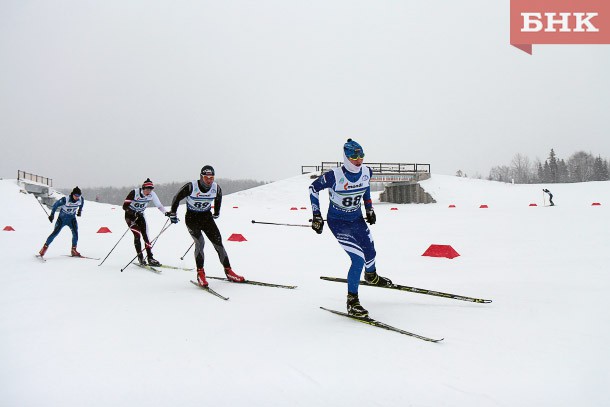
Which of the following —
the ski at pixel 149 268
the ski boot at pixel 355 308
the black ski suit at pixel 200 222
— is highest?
the black ski suit at pixel 200 222

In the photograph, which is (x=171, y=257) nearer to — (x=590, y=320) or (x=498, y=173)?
(x=590, y=320)

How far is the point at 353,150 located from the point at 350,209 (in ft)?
2.58

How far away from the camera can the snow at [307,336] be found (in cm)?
288

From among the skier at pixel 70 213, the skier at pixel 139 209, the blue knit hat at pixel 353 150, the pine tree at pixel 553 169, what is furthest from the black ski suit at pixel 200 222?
the pine tree at pixel 553 169

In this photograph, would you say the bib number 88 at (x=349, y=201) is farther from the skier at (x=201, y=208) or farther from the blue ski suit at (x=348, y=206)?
the skier at (x=201, y=208)

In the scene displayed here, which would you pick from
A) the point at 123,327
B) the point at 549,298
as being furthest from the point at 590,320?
the point at 123,327

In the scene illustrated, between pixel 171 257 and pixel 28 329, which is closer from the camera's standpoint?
pixel 28 329

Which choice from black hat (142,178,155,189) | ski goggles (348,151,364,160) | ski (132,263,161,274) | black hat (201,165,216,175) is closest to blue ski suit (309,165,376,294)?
ski goggles (348,151,364,160)

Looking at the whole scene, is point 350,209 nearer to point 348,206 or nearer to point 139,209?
point 348,206

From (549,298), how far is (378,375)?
136 inches

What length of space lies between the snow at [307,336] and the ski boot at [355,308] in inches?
4.6

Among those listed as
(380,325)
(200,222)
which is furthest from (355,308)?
(200,222)

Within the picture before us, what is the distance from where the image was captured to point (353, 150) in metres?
4.78

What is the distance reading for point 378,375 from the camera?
310 centimetres
